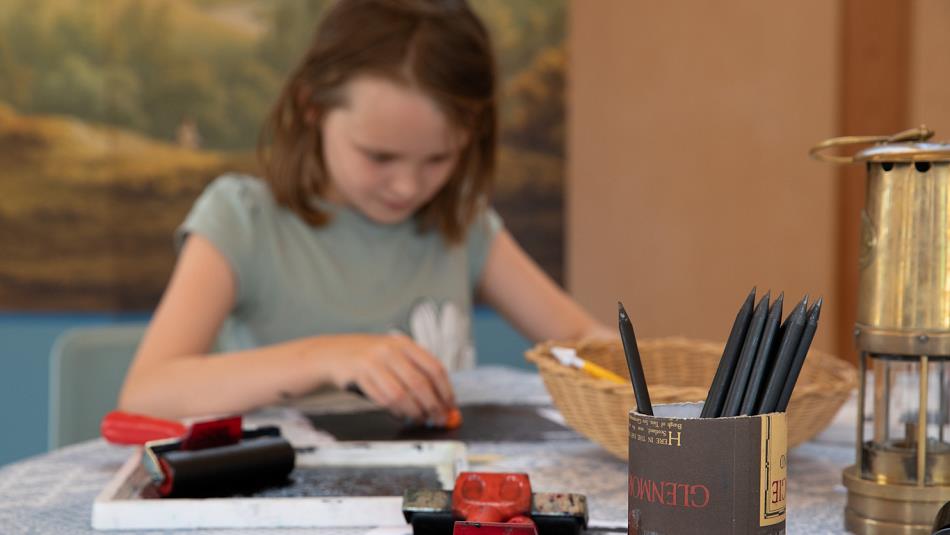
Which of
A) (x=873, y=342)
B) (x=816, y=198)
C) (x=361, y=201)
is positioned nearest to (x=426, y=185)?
(x=361, y=201)

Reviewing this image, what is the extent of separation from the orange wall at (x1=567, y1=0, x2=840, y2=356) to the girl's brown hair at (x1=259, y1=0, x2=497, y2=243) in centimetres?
94

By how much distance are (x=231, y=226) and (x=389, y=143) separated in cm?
26

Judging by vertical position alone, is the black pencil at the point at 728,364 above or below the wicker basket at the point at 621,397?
above

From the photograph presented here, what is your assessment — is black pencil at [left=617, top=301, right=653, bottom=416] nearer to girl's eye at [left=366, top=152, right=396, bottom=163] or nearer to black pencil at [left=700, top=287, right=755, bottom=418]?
black pencil at [left=700, top=287, right=755, bottom=418]

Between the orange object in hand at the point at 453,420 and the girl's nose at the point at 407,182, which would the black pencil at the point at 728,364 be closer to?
the orange object in hand at the point at 453,420

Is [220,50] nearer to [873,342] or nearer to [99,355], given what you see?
[99,355]

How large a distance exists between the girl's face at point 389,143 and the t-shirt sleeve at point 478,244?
243 millimetres

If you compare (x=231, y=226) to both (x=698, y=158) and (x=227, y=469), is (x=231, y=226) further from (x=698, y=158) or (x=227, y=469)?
(x=698, y=158)

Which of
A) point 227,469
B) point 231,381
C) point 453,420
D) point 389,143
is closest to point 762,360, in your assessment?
point 227,469

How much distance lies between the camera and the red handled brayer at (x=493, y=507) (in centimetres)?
52

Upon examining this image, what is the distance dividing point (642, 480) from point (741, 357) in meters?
0.07

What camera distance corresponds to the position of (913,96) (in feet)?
6.24

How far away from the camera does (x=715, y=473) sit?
438 mm

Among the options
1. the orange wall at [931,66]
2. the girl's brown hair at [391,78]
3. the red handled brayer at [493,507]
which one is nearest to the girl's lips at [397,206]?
the girl's brown hair at [391,78]
